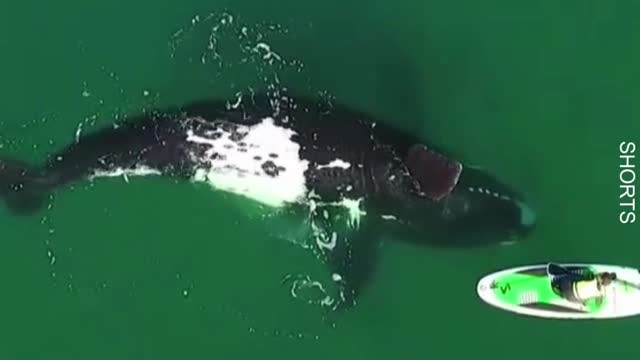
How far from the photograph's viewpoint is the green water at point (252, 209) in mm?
1483

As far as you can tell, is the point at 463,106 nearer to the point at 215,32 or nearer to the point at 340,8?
the point at 340,8

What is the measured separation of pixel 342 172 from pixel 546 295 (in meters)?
0.39

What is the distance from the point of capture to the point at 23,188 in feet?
4.91

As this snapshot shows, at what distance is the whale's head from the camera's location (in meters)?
1.49

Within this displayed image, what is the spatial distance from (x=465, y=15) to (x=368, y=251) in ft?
1.39

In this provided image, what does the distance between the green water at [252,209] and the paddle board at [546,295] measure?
17 mm

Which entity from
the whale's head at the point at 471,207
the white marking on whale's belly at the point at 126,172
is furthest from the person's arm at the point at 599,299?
the white marking on whale's belly at the point at 126,172

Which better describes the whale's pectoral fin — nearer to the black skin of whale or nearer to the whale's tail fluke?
the black skin of whale

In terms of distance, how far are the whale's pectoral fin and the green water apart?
26mm

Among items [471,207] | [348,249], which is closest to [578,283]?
[471,207]

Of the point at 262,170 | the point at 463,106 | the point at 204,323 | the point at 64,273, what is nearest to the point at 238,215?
the point at 262,170

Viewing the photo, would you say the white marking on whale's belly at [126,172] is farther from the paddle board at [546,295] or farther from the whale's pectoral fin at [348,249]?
the paddle board at [546,295]

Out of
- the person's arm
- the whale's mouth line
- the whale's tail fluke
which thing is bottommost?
the whale's tail fluke

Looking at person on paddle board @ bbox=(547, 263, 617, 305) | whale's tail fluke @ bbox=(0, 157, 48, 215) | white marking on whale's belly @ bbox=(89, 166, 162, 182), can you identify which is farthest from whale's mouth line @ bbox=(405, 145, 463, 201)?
whale's tail fluke @ bbox=(0, 157, 48, 215)
